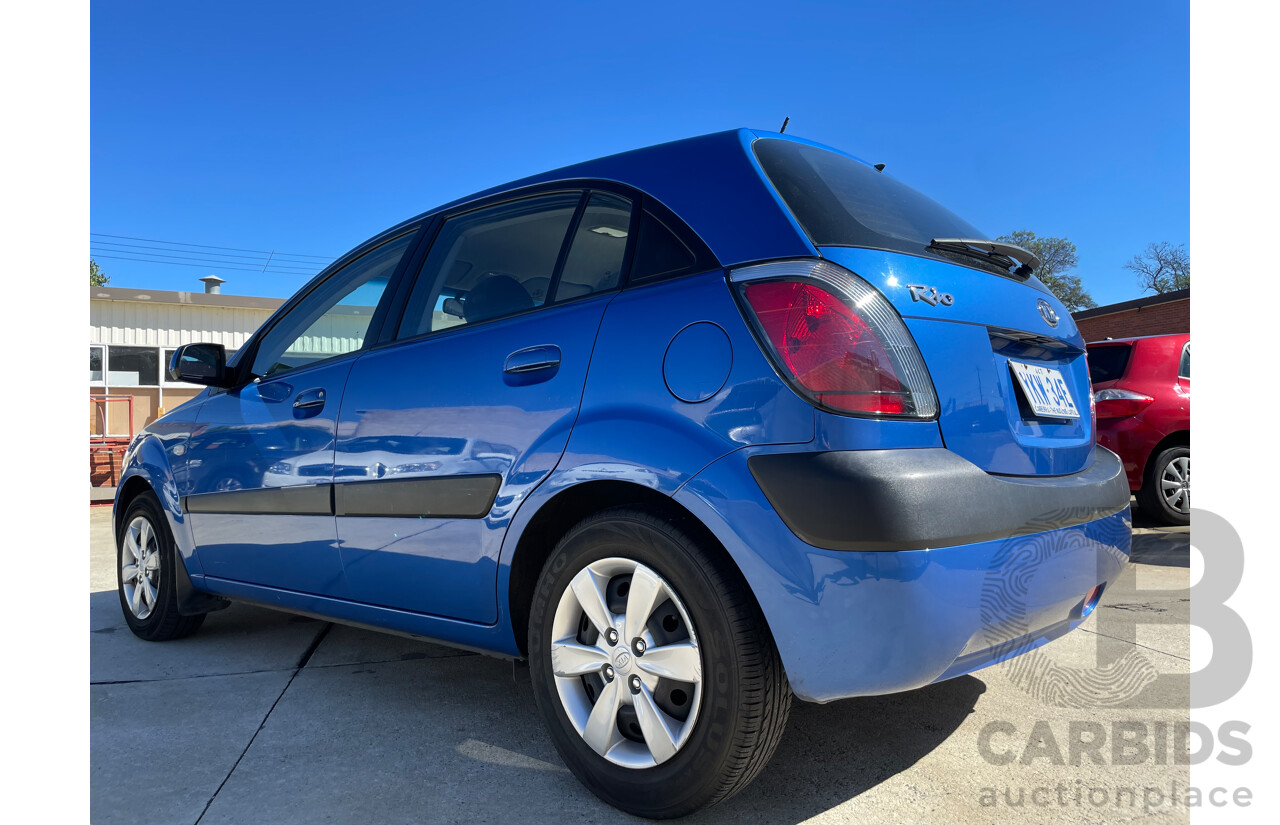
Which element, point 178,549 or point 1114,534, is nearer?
point 1114,534

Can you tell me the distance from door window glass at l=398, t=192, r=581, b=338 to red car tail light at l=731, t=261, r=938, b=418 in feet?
2.82

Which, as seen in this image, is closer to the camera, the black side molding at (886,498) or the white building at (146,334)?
the black side molding at (886,498)

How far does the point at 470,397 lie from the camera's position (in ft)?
8.44

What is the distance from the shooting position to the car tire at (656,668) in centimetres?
192

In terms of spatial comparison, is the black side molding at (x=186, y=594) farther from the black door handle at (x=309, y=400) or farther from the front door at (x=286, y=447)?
the black door handle at (x=309, y=400)

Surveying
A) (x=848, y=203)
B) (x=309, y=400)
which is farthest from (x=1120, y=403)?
(x=309, y=400)

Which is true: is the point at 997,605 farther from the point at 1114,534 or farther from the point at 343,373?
the point at 343,373

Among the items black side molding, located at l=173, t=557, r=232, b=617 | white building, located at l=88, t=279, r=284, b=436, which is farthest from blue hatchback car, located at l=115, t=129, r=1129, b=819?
white building, located at l=88, t=279, r=284, b=436

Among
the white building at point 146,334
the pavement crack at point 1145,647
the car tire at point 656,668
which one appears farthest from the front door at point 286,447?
the white building at point 146,334

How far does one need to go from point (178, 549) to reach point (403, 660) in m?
1.23

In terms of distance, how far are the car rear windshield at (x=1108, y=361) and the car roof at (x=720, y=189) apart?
17.9 ft

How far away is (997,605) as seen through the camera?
6.31 ft

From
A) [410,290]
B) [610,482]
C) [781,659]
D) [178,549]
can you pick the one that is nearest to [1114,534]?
[781,659]

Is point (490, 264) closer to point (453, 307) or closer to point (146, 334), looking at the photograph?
point (453, 307)
